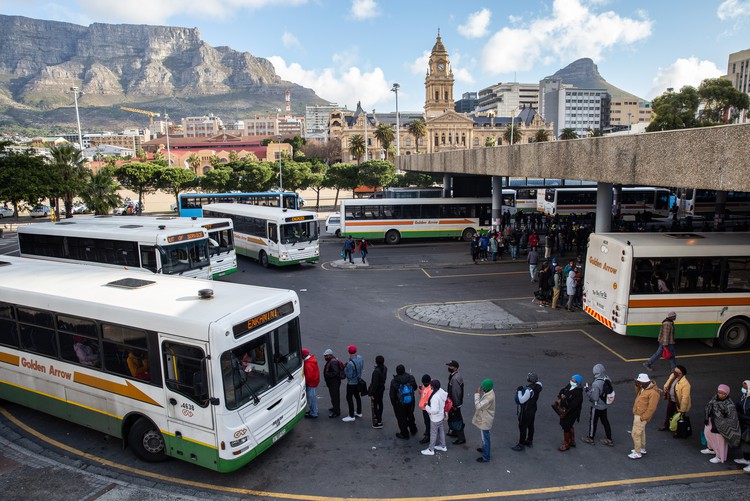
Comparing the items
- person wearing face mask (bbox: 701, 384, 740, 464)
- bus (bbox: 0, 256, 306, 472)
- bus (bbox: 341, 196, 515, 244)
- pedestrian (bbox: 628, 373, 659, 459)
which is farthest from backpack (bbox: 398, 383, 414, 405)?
bus (bbox: 341, 196, 515, 244)

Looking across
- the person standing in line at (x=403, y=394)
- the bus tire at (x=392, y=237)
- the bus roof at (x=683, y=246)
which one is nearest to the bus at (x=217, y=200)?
the bus tire at (x=392, y=237)

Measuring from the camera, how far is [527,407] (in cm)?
808

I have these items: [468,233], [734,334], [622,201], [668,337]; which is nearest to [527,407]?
[668,337]

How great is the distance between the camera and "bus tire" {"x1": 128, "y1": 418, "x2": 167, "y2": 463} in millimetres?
7992

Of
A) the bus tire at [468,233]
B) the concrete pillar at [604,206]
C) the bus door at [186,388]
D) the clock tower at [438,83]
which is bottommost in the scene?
the bus tire at [468,233]

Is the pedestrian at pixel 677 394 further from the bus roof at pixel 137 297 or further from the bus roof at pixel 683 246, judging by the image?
the bus roof at pixel 137 297

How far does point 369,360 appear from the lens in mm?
12383

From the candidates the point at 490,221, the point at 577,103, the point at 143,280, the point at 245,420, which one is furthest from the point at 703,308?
the point at 577,103

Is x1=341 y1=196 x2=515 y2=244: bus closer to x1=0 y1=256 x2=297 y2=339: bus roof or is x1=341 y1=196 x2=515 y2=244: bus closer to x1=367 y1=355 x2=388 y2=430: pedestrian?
x1=0 y1=256 x2=297 y2=339: bus roof

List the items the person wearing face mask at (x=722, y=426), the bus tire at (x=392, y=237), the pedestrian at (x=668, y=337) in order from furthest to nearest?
the bus tire at (x=392, y=237), the pedestrian at (x=668, y=337), the person wearing face mask at (x=722, y=426)

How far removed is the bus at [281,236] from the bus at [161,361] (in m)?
13.3

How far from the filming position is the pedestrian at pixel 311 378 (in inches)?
358

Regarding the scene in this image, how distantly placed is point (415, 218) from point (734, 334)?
19750mm

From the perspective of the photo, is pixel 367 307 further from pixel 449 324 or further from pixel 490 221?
pixel 490 221
